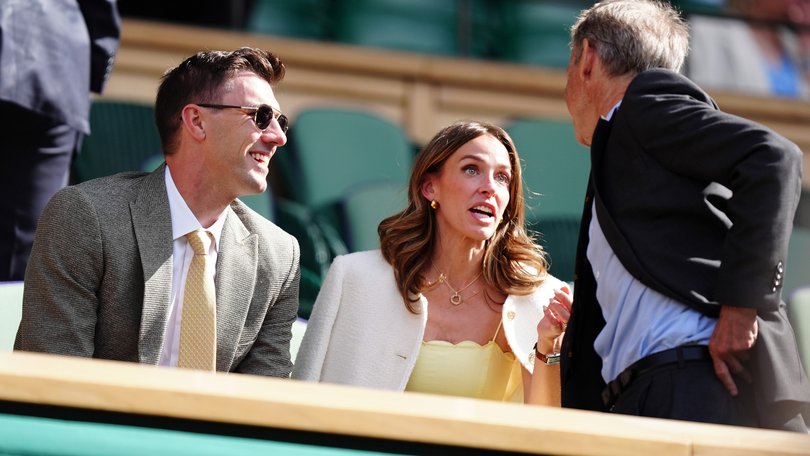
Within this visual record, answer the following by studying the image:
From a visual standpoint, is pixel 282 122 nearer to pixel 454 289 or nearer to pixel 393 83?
pixel 454 289

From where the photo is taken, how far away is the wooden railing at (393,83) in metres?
5.57

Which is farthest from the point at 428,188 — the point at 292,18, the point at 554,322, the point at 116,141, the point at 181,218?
the point at 292,18

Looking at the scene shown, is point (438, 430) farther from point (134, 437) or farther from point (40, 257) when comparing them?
point (40, 257)

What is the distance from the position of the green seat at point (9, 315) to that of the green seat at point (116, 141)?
227 centimetres

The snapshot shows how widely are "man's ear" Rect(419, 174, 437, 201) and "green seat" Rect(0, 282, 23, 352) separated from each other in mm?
1023

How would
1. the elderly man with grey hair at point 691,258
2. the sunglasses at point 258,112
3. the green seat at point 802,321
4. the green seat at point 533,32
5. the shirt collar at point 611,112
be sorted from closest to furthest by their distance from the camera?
the elderly man with grey hair at point 691,258
the shirt collar at point 611,112
the sunglasses at point 258,112
the green seat at point 802,321
the green seat at point 533,32

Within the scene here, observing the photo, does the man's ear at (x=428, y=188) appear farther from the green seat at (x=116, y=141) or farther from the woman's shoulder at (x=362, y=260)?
the green seat at (x=116, y=141)

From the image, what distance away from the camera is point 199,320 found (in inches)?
100

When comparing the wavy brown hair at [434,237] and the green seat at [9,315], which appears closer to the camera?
the green seat at [9,315]

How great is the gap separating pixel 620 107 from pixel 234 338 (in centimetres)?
90

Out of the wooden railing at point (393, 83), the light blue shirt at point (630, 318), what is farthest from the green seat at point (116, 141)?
the light blue shirt at point (630, 318)

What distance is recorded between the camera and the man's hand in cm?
211

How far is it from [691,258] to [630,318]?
0.49ft

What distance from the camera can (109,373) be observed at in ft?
5.10
